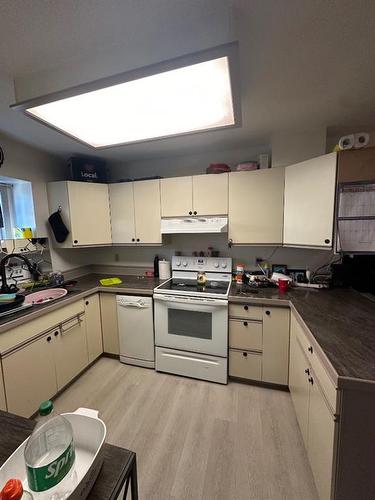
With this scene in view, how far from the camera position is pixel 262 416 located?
Result: 1.67m

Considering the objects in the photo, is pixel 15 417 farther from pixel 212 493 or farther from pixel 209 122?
pixel 209 122

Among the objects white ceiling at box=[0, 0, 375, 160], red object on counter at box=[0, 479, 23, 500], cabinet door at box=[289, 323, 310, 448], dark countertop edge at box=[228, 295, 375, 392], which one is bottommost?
cabinet door at box=[289, 323, 310, 448]

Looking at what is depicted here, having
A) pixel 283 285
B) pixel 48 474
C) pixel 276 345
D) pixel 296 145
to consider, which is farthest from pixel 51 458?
pixel 296 145

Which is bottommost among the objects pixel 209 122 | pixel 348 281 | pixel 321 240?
pixel 348 281

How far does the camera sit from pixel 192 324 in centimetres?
205

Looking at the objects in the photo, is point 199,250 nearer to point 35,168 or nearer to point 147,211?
point 147,211

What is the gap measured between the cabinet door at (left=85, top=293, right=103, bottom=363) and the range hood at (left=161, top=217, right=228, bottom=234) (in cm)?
108

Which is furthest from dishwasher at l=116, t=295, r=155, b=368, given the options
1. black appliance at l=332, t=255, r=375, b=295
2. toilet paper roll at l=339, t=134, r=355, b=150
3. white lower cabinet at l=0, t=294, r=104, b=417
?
toilet paper roll at l=339, t=134, r=355, b=150

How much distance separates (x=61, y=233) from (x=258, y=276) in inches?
86.0

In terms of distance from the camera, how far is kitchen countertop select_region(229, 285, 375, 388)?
3.06 feet

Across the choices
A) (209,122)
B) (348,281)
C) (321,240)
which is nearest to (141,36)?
(209,122)

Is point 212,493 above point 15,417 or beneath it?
beneath

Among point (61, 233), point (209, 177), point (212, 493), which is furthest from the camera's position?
point (61, 233)

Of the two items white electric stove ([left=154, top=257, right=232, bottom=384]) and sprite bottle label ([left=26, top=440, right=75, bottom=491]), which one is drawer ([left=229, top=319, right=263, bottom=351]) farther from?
sprite bottle label ([left=26, top=440, right=75, bottom=491])
